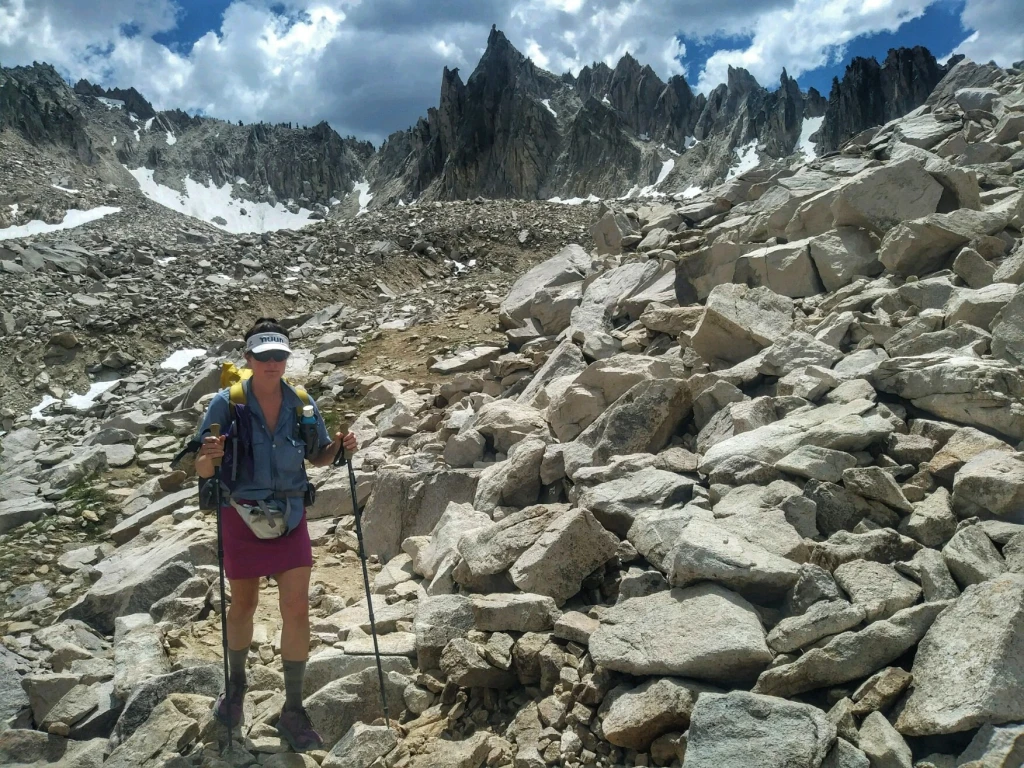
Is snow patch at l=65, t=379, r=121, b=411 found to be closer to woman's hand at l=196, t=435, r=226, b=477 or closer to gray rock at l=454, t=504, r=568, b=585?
gray rock at l=454, t=504, r=568, b=585

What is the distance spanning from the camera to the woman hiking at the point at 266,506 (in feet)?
15.1

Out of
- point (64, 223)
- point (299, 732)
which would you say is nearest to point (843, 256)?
point (299, 732)

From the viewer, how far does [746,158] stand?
176875 millimetres

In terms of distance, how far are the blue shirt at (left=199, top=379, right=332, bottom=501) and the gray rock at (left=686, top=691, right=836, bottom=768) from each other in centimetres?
286

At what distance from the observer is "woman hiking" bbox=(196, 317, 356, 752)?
4.61 metres

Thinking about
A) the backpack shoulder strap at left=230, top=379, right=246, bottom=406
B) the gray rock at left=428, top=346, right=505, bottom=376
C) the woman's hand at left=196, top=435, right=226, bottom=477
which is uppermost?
the gray rock at left=428, top=346, right=505, bottom=376

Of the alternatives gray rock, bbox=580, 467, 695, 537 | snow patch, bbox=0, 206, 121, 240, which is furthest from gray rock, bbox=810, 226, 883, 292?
snow patch, bbox=0, 206, 121, 240

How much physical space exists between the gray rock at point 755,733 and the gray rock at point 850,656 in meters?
0.27

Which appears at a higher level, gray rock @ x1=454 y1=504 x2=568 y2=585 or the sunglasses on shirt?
the sunglasses on shirt

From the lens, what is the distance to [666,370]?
8656mm

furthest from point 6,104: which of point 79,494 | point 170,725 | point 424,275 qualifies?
point 170,725

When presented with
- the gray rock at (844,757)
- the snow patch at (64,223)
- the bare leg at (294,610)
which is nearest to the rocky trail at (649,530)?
the gray rock at (844,757)

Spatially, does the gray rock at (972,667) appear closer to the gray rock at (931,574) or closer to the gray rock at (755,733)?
the gray rock at (931,574)

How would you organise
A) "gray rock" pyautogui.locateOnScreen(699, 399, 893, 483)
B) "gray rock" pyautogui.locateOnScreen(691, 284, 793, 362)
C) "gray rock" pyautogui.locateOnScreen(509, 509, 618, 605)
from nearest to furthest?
"gray rock" pyautogui.locateOnScreen(509, 509, 618, 605), "gray rock" pyautogui.locateOnScreen(699, 399, 893, 483), "gray rock" pyautogui.locateOnScreen(691, 284, 793, 362)
